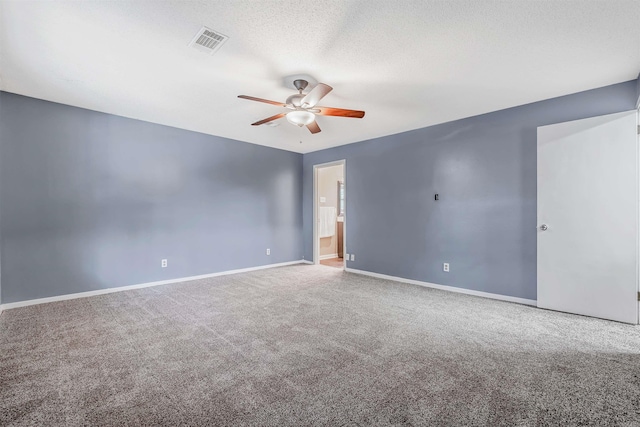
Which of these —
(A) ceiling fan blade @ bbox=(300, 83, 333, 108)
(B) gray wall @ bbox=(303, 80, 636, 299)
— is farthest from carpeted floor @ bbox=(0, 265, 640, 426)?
(A) ceiling fan blade @ bbox=(300, 83, 333, 108)

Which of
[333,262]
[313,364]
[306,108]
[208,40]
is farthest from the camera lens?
[333,262]

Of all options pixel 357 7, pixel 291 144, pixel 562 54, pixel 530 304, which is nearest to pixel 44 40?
pixel 357 7

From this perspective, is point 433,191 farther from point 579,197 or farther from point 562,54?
point 562,54

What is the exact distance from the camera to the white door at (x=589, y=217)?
3074mm

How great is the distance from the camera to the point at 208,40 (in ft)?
7.78

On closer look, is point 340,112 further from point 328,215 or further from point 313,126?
point 328,215

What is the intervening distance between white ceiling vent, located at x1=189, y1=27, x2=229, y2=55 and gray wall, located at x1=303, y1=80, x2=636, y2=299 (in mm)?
3371

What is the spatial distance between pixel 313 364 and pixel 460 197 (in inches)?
128

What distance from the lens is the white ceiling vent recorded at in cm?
227

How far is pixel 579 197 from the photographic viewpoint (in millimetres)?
3324

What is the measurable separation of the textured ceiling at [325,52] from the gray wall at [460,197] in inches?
11.6

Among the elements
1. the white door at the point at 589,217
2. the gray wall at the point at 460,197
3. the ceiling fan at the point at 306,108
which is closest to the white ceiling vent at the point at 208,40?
the ceiling fan at the point at 306,108

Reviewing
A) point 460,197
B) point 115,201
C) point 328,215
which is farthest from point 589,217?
point 115,201

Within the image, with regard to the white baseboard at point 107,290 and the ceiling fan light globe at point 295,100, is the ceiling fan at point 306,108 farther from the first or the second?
the white baseboard at point 107,290
